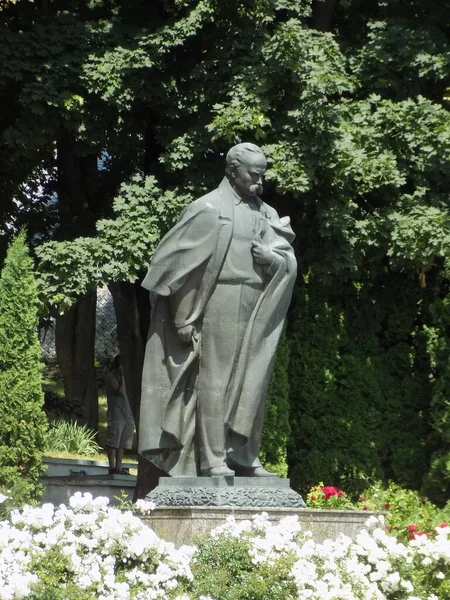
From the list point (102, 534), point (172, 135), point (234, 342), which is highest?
point (172, 135)

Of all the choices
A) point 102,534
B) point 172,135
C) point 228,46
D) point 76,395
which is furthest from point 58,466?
point 102,534

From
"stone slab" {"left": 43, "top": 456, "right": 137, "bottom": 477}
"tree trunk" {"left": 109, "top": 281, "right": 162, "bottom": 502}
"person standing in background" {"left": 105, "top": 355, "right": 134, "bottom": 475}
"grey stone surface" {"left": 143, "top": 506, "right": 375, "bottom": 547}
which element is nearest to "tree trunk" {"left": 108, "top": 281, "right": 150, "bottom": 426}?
"tree trunk" {"left": 109, "top": 281, "right": 162, "bottom": 502}

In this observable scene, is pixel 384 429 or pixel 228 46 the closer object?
pixel 228 46

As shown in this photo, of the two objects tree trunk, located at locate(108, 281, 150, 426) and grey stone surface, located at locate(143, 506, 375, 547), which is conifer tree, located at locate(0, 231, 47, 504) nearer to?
tree trunk, located at locate(108, 281, 150, 426)

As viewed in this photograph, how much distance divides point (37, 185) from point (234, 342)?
8285 millimetres

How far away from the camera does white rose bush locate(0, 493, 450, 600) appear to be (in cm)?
555

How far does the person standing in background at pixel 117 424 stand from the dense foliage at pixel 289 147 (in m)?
3.16

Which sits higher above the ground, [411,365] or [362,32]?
[362,32]

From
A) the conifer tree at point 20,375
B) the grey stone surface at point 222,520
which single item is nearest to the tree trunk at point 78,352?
the conifer tree at point 20,375

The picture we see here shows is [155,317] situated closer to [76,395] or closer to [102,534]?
[102,534]

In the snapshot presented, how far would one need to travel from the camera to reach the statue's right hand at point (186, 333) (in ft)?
24.2

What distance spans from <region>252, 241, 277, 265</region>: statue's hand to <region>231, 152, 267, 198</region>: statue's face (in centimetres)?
36

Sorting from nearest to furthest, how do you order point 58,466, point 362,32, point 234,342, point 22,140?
1. point 234,342
2. point 22,140
3. point 362,32
4. point 58,466

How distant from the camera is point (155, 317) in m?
7.53
